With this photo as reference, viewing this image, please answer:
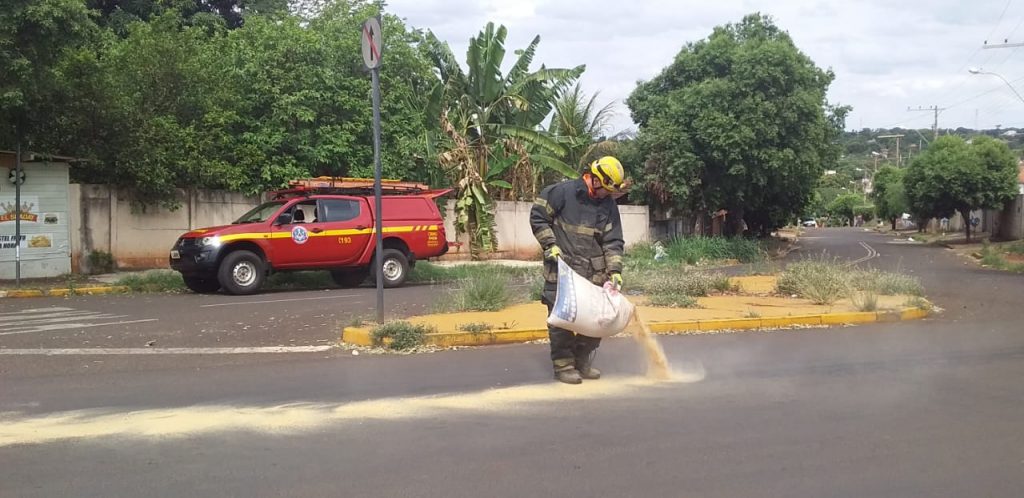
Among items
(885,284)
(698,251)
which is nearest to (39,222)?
(885,284)

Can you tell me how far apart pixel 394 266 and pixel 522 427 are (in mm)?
11860

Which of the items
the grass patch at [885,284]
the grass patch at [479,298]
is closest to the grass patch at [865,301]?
the grass patch at [885,284]

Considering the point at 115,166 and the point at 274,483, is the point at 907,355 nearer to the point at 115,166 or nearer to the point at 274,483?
the point at 274,483

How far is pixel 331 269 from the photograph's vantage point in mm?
16875

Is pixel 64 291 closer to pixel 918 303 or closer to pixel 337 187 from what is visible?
pixel 337 187

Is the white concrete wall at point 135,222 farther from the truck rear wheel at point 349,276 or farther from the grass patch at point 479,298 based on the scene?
the grass patch at point 479,298

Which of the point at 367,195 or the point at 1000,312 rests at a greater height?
the point at 367,195

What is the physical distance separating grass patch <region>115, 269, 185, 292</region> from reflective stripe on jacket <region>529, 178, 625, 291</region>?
37.2 ft

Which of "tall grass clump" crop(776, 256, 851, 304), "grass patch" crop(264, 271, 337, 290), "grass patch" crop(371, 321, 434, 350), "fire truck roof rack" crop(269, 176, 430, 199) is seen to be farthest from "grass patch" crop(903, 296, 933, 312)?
"grass patch" crop(264, 271, 337, 290)

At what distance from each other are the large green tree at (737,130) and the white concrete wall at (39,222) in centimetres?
1846

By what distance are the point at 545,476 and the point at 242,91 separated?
18631mm

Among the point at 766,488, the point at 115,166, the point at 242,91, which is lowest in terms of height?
the point at 766,488

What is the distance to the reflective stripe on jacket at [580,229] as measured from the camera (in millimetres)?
7176

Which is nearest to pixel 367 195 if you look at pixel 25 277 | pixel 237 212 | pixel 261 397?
pixel 237 212
